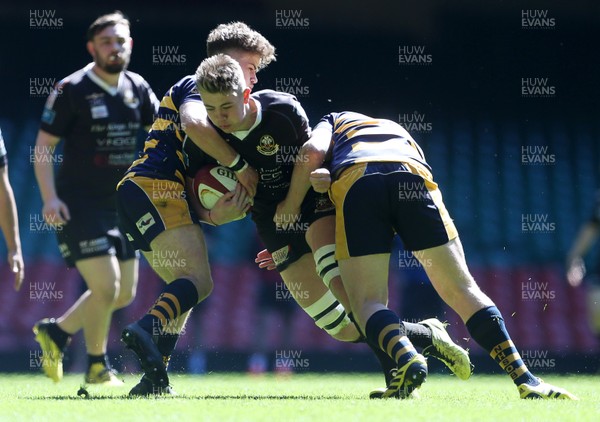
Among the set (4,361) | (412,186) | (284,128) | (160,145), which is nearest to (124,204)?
(160,145)

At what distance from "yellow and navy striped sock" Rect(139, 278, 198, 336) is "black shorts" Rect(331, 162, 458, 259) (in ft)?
2.53

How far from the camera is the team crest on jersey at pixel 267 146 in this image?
5.46 metres

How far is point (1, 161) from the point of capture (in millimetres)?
5594

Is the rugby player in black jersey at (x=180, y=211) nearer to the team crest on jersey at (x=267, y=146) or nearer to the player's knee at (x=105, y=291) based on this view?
the team crest on jersey at (x=267, y=146)

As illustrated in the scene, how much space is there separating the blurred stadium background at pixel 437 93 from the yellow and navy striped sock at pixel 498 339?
6.22m

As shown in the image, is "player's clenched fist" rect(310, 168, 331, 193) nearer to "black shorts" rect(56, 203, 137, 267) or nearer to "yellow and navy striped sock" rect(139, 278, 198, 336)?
"yellow and navy striped sock" rect(139, 278, 198, 336)

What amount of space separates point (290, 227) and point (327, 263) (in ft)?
1.14

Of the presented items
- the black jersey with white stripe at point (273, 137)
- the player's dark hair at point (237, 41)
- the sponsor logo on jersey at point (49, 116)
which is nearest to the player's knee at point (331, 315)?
the black jersey with white stripe at point (273, 137)

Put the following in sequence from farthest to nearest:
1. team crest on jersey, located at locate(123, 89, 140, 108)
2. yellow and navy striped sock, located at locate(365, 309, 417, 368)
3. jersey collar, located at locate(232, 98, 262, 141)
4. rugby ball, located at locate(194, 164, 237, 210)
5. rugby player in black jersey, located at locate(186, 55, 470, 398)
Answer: team crest on jersey, located at locate(123, 89, 140, 108)
rugby ball, located at locate(194, 164, 237, 210)
jersey collar, located at locate(232, 98, 262, 141)
rugby player in black jersey, located at locate(186, 55, 470, 398)
yellow and navy striped sock, located at locate(365, 309, 417, 368)

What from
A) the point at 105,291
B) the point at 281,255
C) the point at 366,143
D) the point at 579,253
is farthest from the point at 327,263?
the point at 579,253

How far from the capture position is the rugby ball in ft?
18.6

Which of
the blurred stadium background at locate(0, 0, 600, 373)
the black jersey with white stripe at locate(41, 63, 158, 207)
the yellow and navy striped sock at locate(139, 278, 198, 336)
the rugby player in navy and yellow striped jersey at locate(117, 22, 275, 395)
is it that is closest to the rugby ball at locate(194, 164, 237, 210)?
the rugby player in navy and yellow striped jersey at locate(117, 22, 275, 395)

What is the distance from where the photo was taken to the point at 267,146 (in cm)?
550

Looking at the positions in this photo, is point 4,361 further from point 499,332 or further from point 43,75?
point 499,332
